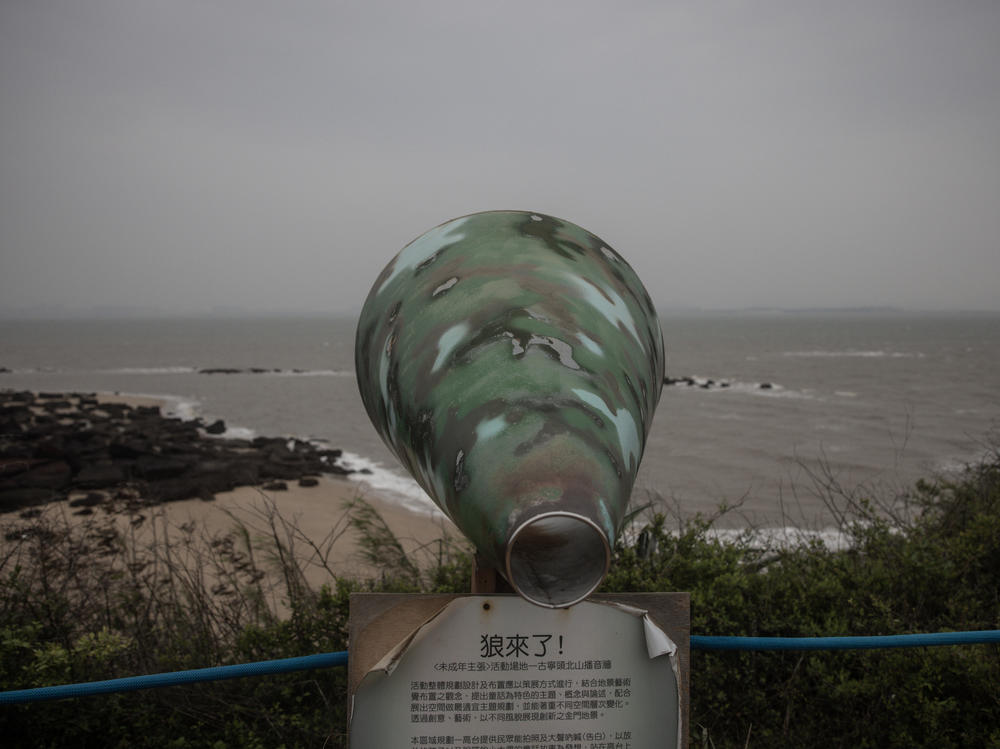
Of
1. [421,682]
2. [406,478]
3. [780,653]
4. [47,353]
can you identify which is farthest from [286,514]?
[47,353]

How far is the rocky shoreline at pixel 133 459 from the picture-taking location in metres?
14.3

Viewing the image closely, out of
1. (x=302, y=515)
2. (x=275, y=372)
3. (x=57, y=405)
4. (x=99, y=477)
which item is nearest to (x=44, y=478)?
(x=99, y=477)

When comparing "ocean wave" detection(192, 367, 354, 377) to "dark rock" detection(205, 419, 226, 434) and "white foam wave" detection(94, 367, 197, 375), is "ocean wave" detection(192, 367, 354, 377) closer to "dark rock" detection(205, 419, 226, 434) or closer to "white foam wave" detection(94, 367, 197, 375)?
"white foam wave" detection(94, 367, 197, 375)

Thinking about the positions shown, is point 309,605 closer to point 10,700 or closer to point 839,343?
point 10,700

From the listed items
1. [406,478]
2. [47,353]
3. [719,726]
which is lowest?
[47,353]

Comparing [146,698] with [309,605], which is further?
[309,605]

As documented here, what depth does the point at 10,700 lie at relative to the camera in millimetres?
2186

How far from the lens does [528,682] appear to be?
5.52ft

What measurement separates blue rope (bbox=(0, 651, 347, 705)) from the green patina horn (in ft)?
2.94

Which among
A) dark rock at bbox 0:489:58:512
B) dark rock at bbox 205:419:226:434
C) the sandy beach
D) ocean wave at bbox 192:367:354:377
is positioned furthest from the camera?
ocean wave at bbox 192:367:354:377

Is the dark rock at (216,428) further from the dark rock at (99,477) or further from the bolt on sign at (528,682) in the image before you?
the bolt on sign at (528,682)

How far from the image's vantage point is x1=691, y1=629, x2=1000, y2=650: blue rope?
7.30 ft

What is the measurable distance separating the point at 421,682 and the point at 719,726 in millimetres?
1852

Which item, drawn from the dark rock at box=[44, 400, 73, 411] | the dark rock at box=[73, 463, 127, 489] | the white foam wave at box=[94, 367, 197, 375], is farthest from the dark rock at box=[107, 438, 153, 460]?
the white foam wave at box=[94, 367, 197, 375]
